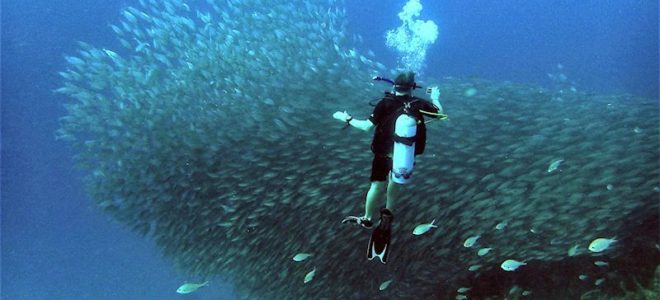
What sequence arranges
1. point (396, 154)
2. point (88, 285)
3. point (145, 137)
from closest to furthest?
point (396, 154) → point (145, 137) → point (88, 285)

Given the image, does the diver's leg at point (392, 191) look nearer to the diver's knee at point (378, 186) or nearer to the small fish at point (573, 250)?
the diver's knee at point (378, 186)

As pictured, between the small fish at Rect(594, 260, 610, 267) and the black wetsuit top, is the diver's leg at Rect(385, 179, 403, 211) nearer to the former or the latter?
the black wetsuit top

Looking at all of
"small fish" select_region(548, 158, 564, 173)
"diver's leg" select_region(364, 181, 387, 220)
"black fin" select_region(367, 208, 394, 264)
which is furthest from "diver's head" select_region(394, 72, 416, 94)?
"small fish" select_region(548, 158, 564, 173)

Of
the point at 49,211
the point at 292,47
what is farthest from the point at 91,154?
the point at 49,211

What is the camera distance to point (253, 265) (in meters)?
9.62

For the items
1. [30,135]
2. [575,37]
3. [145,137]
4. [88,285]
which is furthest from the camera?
[575,37]

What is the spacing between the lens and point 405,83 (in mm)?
4492

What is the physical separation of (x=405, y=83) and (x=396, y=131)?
1.82 ft

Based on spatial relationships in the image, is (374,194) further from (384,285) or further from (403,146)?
(384,285)

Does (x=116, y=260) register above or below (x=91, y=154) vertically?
above

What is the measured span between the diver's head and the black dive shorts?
A: 719 millimetres

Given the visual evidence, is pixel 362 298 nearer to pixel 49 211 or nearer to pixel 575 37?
pixel 49 211

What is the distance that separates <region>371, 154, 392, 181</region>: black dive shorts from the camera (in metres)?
4.75

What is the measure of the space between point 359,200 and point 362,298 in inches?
93.6
